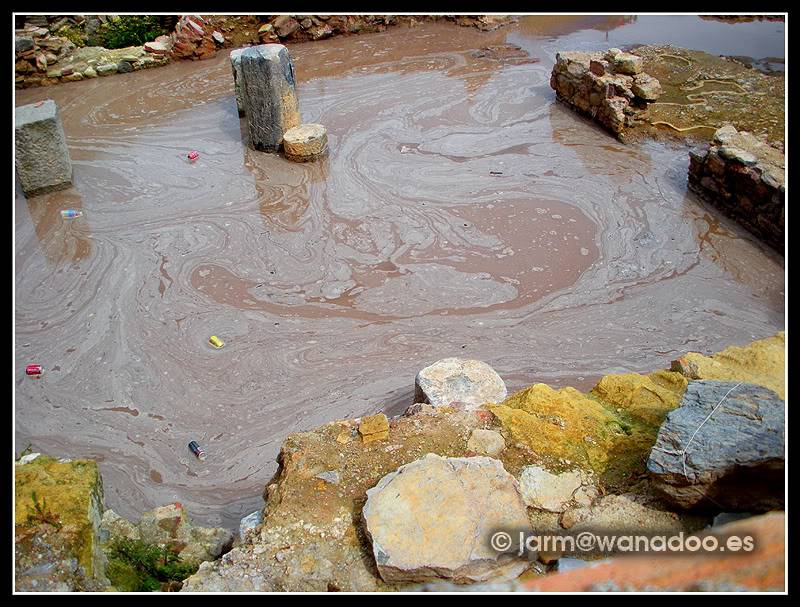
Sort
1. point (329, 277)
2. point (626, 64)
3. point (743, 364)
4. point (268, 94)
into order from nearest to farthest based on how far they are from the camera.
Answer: point (743, 364) → point (329, 277) → point (268, 94) → point (626, 64)

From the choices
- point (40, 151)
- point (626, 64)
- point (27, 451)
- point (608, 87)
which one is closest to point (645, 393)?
point (27, 451)

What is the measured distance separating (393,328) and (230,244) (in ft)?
6.77

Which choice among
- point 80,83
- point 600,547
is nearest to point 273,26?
point 80,83

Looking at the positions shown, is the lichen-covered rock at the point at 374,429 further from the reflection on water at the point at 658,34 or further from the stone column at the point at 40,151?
the reflection on water at the point at 658,34

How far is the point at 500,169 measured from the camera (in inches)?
298

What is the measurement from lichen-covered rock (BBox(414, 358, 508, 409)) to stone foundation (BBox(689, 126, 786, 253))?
3.48 meters

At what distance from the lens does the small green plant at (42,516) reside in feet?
10.1

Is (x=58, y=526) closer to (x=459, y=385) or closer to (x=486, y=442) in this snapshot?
(x=486, y=442)

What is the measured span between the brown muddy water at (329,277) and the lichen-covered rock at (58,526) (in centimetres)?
80

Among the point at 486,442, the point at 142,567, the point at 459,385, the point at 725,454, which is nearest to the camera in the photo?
the point at 725,454

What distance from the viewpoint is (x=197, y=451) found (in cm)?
443

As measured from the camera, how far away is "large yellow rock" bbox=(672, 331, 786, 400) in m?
3.98

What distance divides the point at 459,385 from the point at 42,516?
243 cm

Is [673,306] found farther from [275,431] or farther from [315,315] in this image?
[275,431]
